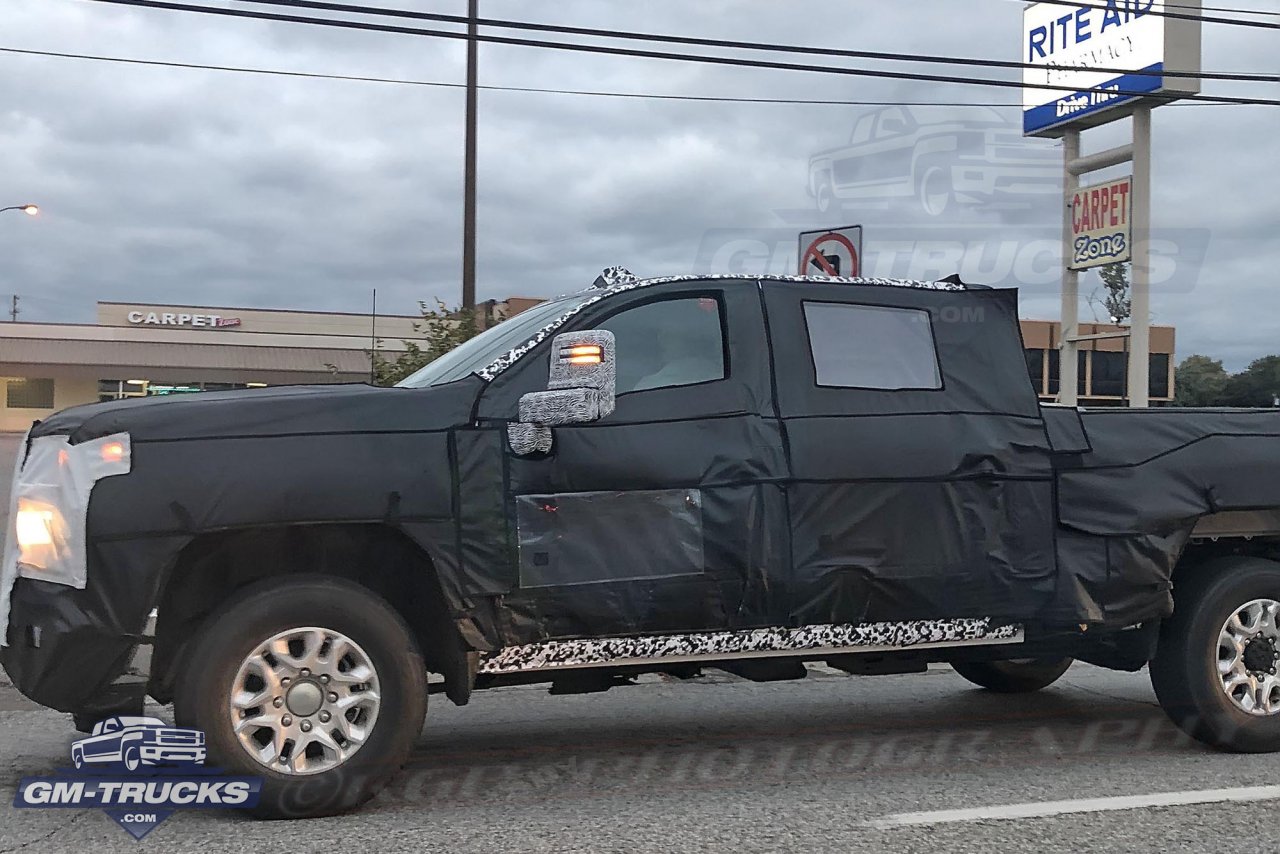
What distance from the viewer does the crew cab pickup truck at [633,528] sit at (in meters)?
4.50

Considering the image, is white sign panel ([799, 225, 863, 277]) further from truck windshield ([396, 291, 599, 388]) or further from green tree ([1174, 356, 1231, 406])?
green tree ([1174, 356, 1231, 406])

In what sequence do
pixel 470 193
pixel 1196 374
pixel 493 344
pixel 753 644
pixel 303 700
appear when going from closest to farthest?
Answer: pixel 303 700 → pixel 753 644 → pixel 493 344 → pixel 470 193 → pixel 1196 374

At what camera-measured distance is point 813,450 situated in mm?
5250

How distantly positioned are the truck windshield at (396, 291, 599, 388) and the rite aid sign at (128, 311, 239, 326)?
6640 cm

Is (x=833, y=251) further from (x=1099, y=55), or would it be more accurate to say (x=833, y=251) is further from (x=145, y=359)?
(x=145, y=359)

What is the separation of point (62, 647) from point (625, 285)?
102 inches

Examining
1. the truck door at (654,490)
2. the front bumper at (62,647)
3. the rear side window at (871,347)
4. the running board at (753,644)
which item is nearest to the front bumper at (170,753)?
the front bumper at (62,647)

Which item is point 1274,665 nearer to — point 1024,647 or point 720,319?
point 1024,647

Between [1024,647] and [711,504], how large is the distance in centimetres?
171

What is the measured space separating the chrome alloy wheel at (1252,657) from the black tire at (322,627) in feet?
12.2

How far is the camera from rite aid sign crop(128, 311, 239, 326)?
68637 mm

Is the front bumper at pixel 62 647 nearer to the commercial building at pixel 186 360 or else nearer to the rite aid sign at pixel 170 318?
the commercial building at pixel 186 360

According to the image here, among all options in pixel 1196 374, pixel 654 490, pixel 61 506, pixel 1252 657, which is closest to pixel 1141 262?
pixel 1252 657

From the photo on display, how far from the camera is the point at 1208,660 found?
5.82 meters
